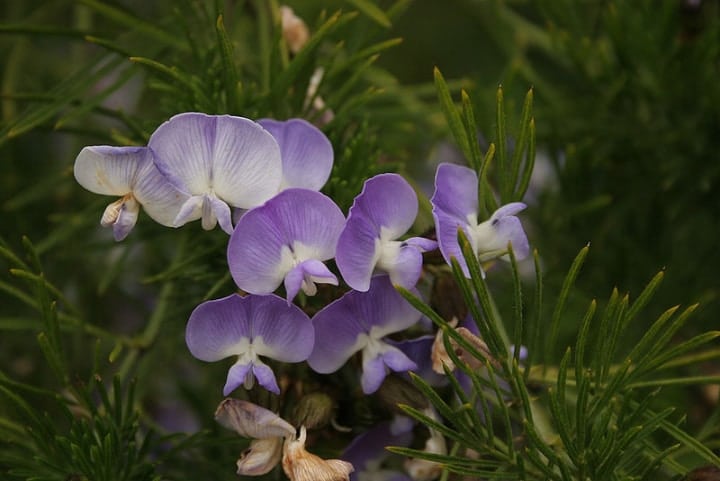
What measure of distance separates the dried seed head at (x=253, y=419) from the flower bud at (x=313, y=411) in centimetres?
2

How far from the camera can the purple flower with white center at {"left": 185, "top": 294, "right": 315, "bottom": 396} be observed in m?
0.52

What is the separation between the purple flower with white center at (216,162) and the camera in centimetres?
52

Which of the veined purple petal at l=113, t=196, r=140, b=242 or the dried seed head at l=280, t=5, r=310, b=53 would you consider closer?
the veined purple petal at l=113, t=196, r=140, b=242

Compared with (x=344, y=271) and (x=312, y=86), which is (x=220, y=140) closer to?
(x=344, y=271)

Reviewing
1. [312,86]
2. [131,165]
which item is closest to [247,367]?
[131,165]

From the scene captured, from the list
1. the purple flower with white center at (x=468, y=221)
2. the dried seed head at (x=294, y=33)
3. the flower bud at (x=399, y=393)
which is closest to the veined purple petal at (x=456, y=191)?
the purple flower with white center at (x=468, y=221)

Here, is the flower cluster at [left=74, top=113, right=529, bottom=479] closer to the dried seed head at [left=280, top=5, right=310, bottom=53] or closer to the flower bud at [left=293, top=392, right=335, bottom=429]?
the flower bud at [left=293, top=392, right=335, bottom=429]

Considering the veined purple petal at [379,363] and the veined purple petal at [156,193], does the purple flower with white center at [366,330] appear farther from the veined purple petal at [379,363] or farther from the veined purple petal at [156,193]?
the veined purple petal at [156,193]

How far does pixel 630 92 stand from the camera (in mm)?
900

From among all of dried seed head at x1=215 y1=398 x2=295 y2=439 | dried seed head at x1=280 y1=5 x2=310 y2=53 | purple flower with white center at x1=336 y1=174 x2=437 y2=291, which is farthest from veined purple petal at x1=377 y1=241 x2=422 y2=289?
dried seed head at x1=280 y1=5 x2=310 y2=53

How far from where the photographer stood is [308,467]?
50cm

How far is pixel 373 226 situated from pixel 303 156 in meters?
0.07

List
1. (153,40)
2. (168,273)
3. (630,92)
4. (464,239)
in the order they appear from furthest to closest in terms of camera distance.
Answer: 1. (630,92)
2. (153,40)
3. (168,273)
4. (464,239)

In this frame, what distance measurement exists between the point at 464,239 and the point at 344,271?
0.08m
